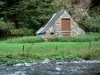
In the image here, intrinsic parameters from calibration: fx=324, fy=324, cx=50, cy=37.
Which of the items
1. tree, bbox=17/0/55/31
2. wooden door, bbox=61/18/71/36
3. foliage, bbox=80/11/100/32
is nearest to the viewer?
wooden door, bbox=61/18/71/36

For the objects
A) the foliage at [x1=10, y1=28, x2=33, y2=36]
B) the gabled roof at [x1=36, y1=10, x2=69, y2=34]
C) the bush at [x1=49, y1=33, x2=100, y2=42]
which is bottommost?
the bush at [x1=49, y1=33, x2=100, y2=42]

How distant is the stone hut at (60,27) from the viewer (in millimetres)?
57172

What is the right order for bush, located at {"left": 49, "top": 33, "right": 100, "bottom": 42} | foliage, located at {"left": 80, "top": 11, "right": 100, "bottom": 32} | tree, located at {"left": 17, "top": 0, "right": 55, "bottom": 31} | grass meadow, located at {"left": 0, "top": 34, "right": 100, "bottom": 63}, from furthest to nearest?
foliage, located at {"left": 80, "top": 11, "right": 100, "bottom": 32}
tree, located at {"left": 17, "top": 0, "right": 55, "bottom": 31}
bush, located at {"left": 49, "top": 33, "right": 100, "bottom": 42}
grass meadow, located at {"left": 0, "top": 34, "right": 100, "bottom": 63}

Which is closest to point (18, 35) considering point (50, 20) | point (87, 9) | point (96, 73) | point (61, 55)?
point (50, 20)

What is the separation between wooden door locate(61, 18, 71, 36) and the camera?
2286 inches

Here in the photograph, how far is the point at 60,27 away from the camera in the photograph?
5825 cm

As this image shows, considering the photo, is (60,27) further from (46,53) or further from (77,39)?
(46,53)

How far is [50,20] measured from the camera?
59094 mm

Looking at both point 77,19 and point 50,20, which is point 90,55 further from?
point 77,19

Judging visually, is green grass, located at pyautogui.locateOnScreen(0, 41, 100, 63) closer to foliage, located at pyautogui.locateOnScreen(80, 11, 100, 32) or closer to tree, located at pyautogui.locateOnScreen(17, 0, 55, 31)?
tree, located at pyautogui.locateOnScreen(17, 0, 55, 31)

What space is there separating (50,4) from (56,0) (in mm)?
2160

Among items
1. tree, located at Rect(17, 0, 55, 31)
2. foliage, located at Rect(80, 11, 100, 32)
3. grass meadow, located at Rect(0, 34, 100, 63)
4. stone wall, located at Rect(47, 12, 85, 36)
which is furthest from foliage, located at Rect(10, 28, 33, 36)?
grass meadow, located at Rect(0, 34, 100, 63)

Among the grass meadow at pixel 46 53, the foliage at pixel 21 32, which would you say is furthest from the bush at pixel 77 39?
the grass meadow at pixel 46 53

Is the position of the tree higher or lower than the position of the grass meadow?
higher
